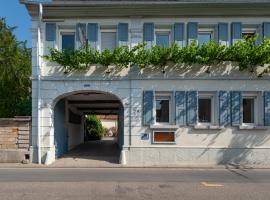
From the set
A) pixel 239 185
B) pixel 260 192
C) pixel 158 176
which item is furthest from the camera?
pixel 158 176

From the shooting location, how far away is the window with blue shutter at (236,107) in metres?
19.8

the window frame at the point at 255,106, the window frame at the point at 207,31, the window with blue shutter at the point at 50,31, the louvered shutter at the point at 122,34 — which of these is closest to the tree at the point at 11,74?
the window with blue shutter at the point at 50,31

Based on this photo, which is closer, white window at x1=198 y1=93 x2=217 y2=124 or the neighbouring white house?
the neighbouring white house

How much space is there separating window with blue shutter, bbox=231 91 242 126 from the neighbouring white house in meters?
0.05

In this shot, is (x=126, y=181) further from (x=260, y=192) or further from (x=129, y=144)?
(x=129, y=144)

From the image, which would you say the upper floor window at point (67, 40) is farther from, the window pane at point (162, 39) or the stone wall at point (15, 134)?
the window pane at point (162, 39)

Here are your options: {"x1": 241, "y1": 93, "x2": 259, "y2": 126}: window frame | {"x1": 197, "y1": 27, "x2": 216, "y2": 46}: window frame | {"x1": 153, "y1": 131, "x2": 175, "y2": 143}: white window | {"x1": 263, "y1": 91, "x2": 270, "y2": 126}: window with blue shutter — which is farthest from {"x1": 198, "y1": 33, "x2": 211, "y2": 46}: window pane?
{"x1": 153, "y1": 131, "x2": 175, "y2": 143}: white window

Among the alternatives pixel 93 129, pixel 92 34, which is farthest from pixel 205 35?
pixel 93 129

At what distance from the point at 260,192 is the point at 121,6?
1160 cm

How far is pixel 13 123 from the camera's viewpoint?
2011cm

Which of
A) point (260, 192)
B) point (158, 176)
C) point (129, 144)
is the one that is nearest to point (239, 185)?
point (260, 192)

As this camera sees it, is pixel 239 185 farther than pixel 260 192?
Yes

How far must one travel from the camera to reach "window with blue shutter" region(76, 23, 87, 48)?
1995cm

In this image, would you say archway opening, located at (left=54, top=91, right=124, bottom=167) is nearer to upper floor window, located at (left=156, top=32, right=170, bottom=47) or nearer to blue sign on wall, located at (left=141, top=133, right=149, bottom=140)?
blue sign on wall, located at (left=141, top=133, right=149, bottom=140)
